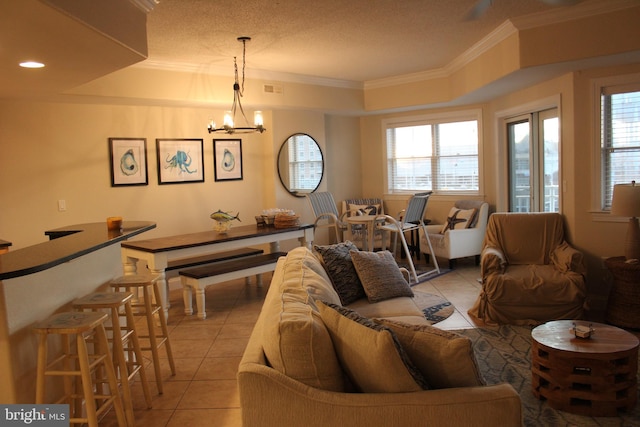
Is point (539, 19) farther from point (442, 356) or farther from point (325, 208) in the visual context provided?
point (442, 356)

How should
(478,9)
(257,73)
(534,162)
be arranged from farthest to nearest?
1. (257,73)
2. (534,162)
3. (478,9)

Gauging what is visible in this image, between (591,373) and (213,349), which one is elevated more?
(591,373)

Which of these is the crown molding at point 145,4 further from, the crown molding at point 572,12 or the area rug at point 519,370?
the area rug at point 519,370

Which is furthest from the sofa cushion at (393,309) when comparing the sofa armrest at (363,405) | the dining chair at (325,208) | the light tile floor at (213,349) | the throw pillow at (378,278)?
the dining chair at (325,208)

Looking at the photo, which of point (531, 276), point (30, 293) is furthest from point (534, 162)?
point (30, 293)

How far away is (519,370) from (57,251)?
2.95 meters

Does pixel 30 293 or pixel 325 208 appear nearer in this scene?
pixel 30 293

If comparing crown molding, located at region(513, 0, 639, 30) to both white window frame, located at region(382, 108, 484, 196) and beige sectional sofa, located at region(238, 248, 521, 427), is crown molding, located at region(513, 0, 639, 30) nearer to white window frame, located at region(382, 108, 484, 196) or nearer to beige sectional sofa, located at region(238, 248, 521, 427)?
white window frame, located at region(382, 108, 484, 196)

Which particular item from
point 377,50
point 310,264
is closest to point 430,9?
point 377,50

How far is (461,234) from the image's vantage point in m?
6.44

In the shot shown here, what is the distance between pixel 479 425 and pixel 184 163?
5.10 meters

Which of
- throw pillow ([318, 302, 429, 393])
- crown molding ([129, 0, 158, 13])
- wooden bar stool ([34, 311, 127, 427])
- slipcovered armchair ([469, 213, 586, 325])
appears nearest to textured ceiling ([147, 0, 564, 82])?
crown molding ([129, 0, 158, 13])

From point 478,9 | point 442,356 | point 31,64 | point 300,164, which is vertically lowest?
point 442,356

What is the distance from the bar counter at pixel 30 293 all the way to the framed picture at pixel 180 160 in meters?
2.84
